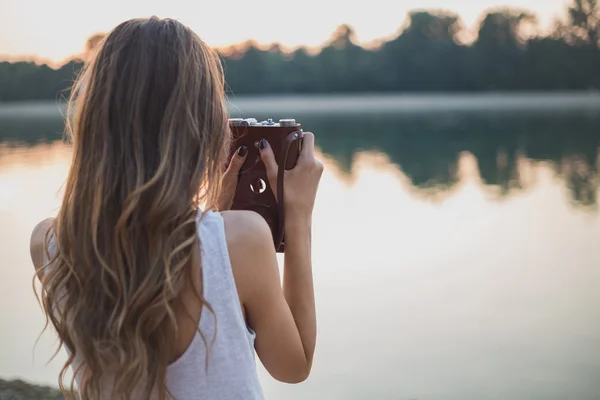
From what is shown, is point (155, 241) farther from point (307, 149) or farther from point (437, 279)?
point (437, 279)

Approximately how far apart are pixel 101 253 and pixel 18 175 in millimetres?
11010

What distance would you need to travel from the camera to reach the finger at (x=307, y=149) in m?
1.06

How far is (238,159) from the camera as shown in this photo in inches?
42.3

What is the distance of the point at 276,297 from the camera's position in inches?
37.0

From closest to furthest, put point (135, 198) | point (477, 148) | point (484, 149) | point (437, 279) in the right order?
point (135, 198) < point (437, 279) < point (484, 149) < point (477, 148)

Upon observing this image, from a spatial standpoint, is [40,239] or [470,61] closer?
[40,239]

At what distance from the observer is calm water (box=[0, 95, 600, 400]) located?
3.53 metres

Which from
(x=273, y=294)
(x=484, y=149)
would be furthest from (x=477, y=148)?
(x=273, y=294)

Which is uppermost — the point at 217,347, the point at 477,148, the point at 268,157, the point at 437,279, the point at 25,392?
the point at 268,157

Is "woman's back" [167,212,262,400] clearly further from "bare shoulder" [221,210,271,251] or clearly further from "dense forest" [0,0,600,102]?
"dense forest" [0,0,600,102]

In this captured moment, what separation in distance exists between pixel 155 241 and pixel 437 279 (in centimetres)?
466

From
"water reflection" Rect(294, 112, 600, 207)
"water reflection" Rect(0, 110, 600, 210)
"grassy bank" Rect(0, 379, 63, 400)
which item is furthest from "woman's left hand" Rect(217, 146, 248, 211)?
"water reflection" Rect(294, 112, 600, 207)

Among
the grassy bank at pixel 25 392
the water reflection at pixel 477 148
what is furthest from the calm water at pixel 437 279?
the grassy bank at pixel 25 392

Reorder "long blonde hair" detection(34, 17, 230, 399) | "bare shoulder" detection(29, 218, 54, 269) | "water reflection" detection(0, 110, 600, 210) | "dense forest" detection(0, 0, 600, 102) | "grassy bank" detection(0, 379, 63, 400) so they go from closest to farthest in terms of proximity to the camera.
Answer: "long blonde hair" detection(34, 17, 230, 399), "bare shoulder" detection(29, 218, 54, 269), "grassy bank" detection(0, 379, 63, 400), "water reflection" detection(0, 110, 600, 210), "dense forest" detection(0, 0, 600, 102)
